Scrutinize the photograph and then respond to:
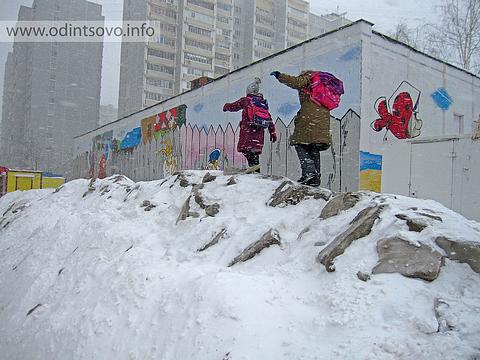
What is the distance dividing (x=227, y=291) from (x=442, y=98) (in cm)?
1011

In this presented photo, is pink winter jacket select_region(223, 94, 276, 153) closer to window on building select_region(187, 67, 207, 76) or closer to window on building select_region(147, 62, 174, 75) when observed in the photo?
window on building select_region(187, 67, 207, 76)

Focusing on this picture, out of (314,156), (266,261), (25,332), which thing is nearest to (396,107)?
(314,156)

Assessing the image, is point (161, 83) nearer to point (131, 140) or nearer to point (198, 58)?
point (198, 58)

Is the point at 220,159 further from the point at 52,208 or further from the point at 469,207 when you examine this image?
the point at 469,207

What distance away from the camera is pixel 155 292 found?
3975mm

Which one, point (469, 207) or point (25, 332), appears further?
point (469, 207)

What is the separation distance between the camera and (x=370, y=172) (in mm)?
8898

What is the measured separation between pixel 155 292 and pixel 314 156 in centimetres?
304

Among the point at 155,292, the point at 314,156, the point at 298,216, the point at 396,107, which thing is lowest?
the point at 155,292

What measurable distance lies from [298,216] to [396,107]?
6.22m

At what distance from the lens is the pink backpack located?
569 centimetres

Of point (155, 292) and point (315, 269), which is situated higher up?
point (315, 269)

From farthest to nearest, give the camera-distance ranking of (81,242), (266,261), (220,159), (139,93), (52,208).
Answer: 1. (139,93)
2. (220,159)
3. (52,208)
4. (81,242)
5. (266,261)

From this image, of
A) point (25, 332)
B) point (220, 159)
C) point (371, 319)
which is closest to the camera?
point (371, 319)
